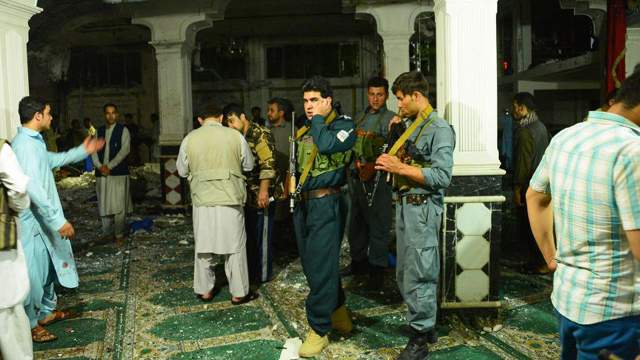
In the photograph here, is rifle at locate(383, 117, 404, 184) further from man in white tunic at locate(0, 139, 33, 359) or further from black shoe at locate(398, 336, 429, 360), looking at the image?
man in white tunic at locate(0, 139, 33, 359)

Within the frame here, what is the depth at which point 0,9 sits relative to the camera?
12.5 ft

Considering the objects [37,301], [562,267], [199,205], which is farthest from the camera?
[199,205]

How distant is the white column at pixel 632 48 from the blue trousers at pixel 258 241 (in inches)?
204

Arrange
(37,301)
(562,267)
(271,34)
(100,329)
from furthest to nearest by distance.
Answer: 1. (271,34)
2. (100,329)
3. (37,301)
4. (562,267)

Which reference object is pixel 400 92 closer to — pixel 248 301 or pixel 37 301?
pixel 248 301

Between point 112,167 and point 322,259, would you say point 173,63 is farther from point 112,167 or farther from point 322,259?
point 322,259

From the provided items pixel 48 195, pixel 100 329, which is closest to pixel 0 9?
pixel 48 195

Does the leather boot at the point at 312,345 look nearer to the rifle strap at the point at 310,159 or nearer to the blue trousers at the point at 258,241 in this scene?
the rifle strap at the point at 310,159

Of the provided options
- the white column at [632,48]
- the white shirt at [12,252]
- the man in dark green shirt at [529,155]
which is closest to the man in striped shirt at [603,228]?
the white shirt at [12,252]

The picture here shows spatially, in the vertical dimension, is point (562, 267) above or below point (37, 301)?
above

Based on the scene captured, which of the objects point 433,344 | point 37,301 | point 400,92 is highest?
point 400,92

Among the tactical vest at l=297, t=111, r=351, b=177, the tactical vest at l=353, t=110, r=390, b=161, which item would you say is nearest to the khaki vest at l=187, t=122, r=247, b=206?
the tactical vest at l=297, t=111, r=351, b=177

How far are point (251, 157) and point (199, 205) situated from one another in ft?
1.91

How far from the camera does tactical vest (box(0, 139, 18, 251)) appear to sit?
2.66m
